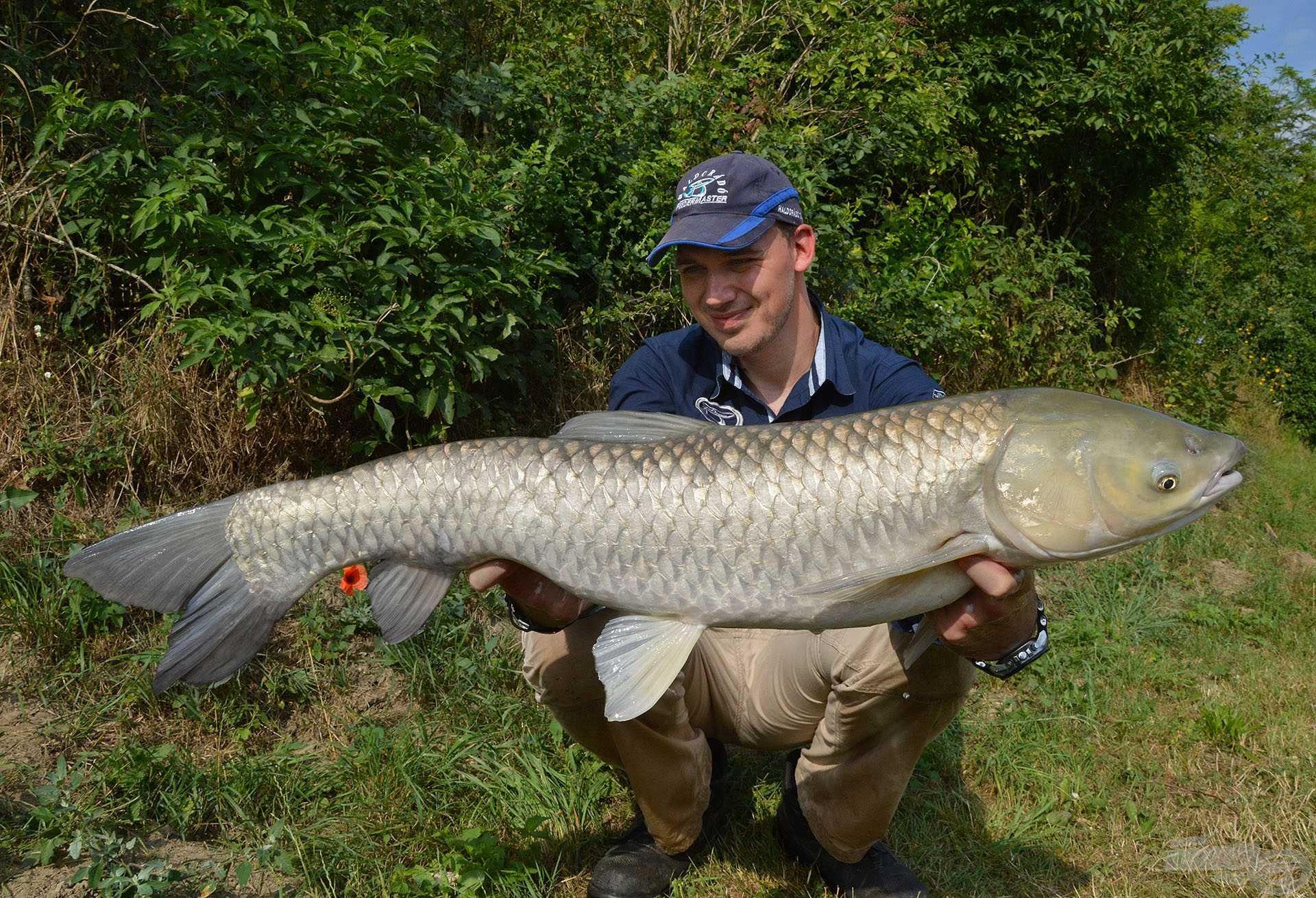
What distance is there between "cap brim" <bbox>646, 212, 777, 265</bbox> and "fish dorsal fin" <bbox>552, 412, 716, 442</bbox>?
51cm

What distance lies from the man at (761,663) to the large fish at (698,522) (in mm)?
252

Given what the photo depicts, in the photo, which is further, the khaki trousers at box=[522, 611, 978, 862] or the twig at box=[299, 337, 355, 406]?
the twig at box=[299, 337, 355, 406]

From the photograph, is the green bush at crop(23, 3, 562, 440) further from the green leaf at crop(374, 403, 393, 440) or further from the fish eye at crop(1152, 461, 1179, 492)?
the fish eye at crop(1152, 461, 1179, 492)

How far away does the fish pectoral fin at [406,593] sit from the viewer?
2.29 metres

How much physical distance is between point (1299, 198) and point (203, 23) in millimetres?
12132

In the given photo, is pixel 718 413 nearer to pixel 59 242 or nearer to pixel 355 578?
pixel 355 578

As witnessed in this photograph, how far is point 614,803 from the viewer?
10.5 ft

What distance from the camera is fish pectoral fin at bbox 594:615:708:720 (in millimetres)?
2174

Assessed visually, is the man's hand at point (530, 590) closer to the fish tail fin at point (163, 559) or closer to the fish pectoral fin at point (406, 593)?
the fish pectoral fin at point (406, 593)

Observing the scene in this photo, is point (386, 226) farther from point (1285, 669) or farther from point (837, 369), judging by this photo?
point (1285, 669)

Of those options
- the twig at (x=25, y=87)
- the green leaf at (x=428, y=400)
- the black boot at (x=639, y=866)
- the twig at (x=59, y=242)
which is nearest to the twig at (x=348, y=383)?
the green leaf at (x=428, y=400)

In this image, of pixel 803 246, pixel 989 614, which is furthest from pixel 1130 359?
pixel 989 614

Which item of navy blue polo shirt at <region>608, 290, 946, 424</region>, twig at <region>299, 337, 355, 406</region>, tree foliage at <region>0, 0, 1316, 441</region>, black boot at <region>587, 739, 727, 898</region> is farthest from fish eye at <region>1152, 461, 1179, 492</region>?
twig at <region>299, 337, 355, 406</region>

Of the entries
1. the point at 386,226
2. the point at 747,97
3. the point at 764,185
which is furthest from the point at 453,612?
the point at 747,97
